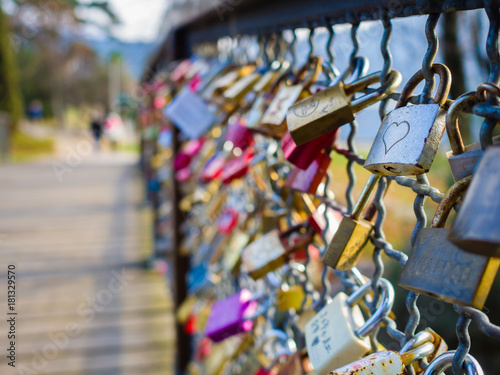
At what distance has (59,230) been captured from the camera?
164 inches

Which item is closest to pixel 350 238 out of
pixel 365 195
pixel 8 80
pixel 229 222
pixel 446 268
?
pixel 365 195

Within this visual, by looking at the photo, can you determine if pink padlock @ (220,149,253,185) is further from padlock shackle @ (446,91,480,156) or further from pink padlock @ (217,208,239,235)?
padlock shackle @ (446,91,480,156)

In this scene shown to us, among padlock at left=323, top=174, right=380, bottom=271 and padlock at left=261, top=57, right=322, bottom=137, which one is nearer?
padlock at left=323, top=174, right=380, bottom=271

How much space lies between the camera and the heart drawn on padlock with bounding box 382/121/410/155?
0.36 m

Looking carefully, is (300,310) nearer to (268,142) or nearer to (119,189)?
(268,142)

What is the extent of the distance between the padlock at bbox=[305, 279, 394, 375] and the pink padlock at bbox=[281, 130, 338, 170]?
0.15m

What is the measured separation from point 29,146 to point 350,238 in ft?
41.8

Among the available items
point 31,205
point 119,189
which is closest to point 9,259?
point 31,205

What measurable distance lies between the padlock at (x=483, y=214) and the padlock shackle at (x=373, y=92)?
19 cm

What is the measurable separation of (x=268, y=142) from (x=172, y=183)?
1.04 meters

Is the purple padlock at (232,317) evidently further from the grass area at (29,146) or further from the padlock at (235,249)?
the grass area at (29,146)

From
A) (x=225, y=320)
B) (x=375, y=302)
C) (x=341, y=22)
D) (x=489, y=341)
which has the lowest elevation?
(x=489, y=341)

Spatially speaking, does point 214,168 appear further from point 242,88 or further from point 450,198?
point 450,198

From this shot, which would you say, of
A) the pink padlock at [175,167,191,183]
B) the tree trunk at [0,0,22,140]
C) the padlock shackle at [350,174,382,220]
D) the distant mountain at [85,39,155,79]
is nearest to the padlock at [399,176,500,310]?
the padlock shackle at [350,174,382,220]
